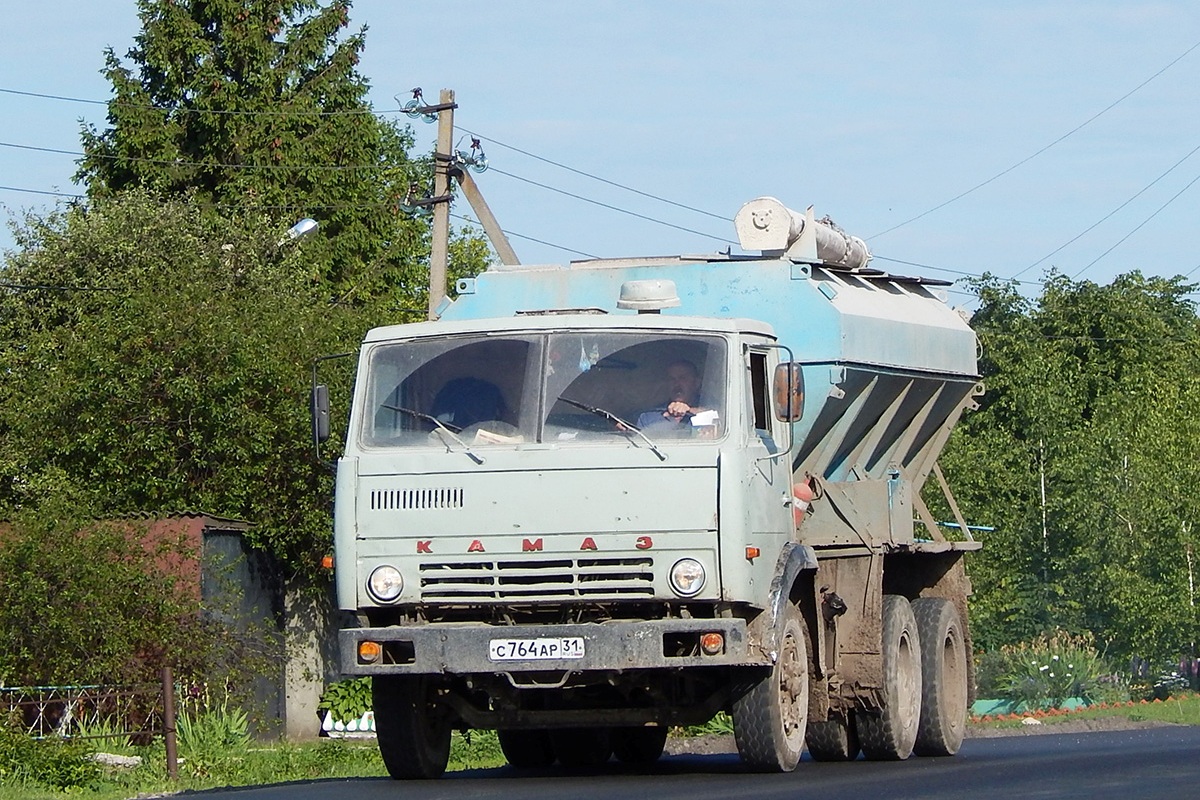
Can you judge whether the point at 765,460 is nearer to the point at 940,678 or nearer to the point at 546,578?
the point at 546,578

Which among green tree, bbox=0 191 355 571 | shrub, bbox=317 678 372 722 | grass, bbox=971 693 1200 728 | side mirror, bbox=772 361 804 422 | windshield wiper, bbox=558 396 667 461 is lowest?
grass, bbox=971 693 1200 728

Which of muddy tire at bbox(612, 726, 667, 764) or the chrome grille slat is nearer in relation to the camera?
the chrome grille slat

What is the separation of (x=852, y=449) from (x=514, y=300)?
2768 mm

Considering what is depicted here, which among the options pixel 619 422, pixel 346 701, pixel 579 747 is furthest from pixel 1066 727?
pixel 619 422

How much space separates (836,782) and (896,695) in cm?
296

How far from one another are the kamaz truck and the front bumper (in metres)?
0.01

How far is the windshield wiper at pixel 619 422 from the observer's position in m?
11.3

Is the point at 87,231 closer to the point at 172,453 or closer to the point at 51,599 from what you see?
the point at 172,453

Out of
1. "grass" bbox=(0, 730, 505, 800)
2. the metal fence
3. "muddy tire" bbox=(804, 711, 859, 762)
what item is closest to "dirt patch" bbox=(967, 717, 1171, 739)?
"grass" bbox=(0, 730, 505, 800)

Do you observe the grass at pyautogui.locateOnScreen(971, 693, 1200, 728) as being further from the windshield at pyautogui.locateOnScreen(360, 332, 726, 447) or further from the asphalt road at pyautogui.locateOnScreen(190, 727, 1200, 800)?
the windshield at pyautogui.locateOnScreen(360, 332, 726, 447)

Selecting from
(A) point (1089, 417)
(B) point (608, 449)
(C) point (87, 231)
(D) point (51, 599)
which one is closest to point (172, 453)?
(D) point (51, 599)

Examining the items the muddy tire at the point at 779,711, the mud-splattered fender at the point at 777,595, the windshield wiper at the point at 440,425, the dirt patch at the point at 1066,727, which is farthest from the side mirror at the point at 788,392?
the dirt patch at the point at 1066,727

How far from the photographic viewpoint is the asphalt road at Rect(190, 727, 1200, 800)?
10.5 m

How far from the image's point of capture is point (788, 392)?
39.1ft
